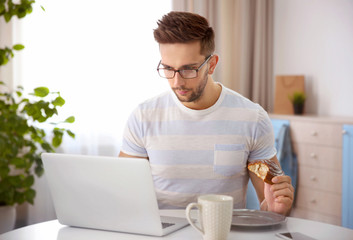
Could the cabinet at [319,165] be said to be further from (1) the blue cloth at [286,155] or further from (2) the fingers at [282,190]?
(2) the fingers at [282,190]

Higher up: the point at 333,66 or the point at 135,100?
the point at 333,66

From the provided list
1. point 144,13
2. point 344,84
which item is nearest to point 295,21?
point 344,84

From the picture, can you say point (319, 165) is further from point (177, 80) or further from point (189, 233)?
point (189, 233)

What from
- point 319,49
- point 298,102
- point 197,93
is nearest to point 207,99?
point 197,93

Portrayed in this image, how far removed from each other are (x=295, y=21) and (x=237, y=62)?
62 centimetres

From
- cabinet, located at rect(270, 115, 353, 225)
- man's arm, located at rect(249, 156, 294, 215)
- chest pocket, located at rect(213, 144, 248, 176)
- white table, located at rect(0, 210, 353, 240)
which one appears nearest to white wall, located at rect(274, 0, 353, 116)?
cabinet, located at rect(270, 115, 353, 225)

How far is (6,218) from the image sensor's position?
2.86 m

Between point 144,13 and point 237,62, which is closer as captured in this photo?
point 144,13

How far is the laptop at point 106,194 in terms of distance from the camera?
1.16m

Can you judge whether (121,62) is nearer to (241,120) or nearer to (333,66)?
(333,66)

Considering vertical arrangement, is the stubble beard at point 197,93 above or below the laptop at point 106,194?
above

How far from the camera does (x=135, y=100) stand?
3.77 m

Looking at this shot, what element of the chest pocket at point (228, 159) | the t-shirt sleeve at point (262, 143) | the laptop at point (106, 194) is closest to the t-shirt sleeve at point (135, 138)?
the chest pocket at point (228, 159)

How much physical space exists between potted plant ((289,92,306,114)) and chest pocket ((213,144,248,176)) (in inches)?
82.5
